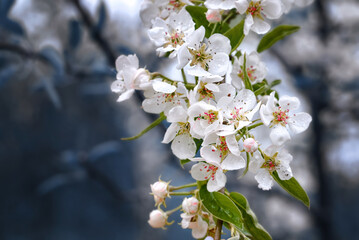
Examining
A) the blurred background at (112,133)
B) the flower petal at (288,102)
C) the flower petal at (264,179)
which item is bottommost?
the blurred background at (112,133)

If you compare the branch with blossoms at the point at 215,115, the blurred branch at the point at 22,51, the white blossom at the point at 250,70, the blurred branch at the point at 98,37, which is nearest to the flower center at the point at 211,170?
the branch with blossoms at the point at 215,115

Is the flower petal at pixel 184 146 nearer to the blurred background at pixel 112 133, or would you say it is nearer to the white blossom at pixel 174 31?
the white blossom at pixel 174 31

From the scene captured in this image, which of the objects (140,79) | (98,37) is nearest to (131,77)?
(140,79)

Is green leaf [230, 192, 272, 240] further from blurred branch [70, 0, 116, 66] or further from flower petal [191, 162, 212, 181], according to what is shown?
blurred branch [70, 0, 116, 66]

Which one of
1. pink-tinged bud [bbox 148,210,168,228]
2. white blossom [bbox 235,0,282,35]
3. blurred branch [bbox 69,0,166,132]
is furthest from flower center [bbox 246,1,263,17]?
blurred branch [bbox 69,0,166,132]

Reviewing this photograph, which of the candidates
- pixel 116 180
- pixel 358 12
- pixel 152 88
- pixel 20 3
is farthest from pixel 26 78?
pixel 358 12

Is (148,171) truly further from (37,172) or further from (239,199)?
(239,199)
